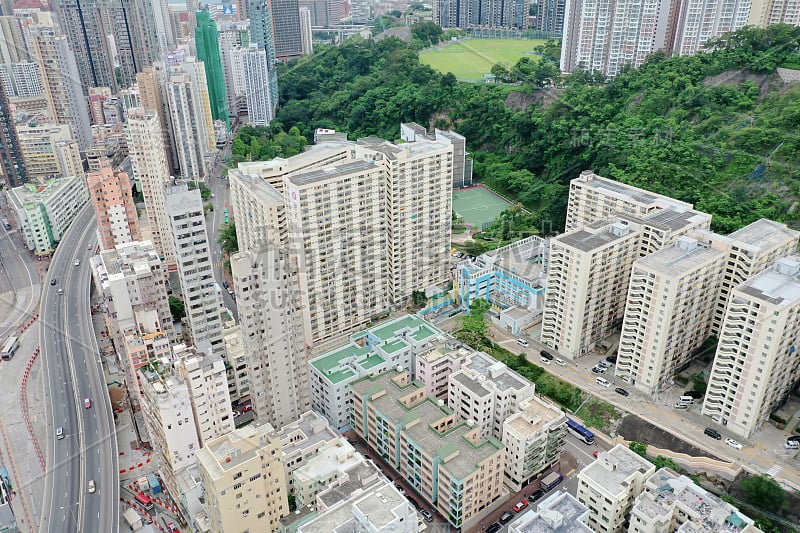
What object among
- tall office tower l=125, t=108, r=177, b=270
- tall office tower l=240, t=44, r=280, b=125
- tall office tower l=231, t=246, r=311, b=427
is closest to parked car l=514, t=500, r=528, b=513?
tall office tower l=231, t=246, r=311, b=427

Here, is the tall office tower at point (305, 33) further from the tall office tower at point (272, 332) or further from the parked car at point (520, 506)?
the parked car at point (520, 506)

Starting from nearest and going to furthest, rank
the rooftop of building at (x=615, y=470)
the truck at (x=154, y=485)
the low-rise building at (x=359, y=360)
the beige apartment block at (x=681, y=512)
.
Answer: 1. the beige apartment block at (x=681, y=512)
2. the rooftop of building at (x=615, y=470)
3. the truck at (x=154, y=485)
4. the low-rise building at (x=359, y=360)

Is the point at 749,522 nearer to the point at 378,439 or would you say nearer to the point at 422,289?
the point at 378,439

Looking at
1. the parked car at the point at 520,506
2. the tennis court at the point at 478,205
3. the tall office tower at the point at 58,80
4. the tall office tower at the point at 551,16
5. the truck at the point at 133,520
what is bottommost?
Answer: the truck at the point at 133,520

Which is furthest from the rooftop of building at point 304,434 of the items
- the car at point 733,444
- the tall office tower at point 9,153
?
the tall office tower at point 9,153

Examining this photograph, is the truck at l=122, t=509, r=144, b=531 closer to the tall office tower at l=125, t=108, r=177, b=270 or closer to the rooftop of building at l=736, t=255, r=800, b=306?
the tall office tower at l=125, t=108, r=177, b=270
